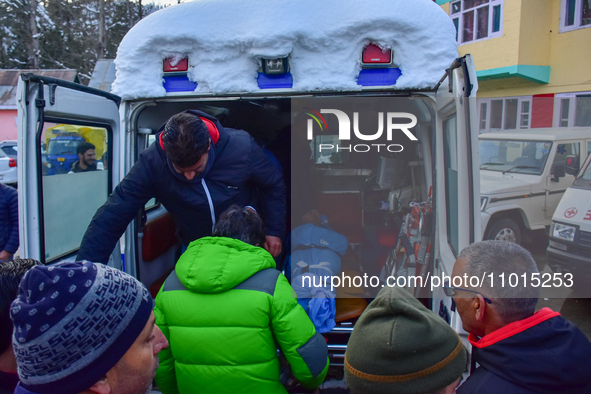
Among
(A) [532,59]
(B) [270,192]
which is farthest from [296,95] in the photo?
(A) [532,59]

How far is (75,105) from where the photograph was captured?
2.52m

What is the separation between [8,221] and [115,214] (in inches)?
81.1

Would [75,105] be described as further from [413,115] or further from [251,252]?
[413,115]

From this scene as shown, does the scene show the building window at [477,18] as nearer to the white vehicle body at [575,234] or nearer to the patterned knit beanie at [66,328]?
the white vehicle body at [575,234]

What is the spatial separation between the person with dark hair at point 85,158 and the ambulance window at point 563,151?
23.4 ft

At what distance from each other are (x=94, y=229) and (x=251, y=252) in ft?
3.84

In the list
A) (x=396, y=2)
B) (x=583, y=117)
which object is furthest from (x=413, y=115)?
(x=583, y=117)

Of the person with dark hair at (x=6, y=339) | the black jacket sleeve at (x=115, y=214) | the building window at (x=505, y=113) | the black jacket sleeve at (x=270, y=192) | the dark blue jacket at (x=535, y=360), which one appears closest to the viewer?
the dark blue jacket at (x=535, y=360)

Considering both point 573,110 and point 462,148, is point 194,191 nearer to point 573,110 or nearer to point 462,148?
point 462,148

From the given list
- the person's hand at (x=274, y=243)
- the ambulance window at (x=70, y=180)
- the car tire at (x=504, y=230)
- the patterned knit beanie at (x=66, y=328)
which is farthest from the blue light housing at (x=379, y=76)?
the car tire at (x=504, y=230)

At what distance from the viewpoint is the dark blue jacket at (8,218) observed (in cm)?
382

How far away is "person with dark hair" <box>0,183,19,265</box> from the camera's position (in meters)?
3.82

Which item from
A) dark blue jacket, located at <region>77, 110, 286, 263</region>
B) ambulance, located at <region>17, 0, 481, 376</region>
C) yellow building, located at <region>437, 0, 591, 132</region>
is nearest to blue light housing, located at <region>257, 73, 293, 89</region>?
ambulance, located at <region>17, 0, 481, 376</region>

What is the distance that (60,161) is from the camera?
2621 mm
